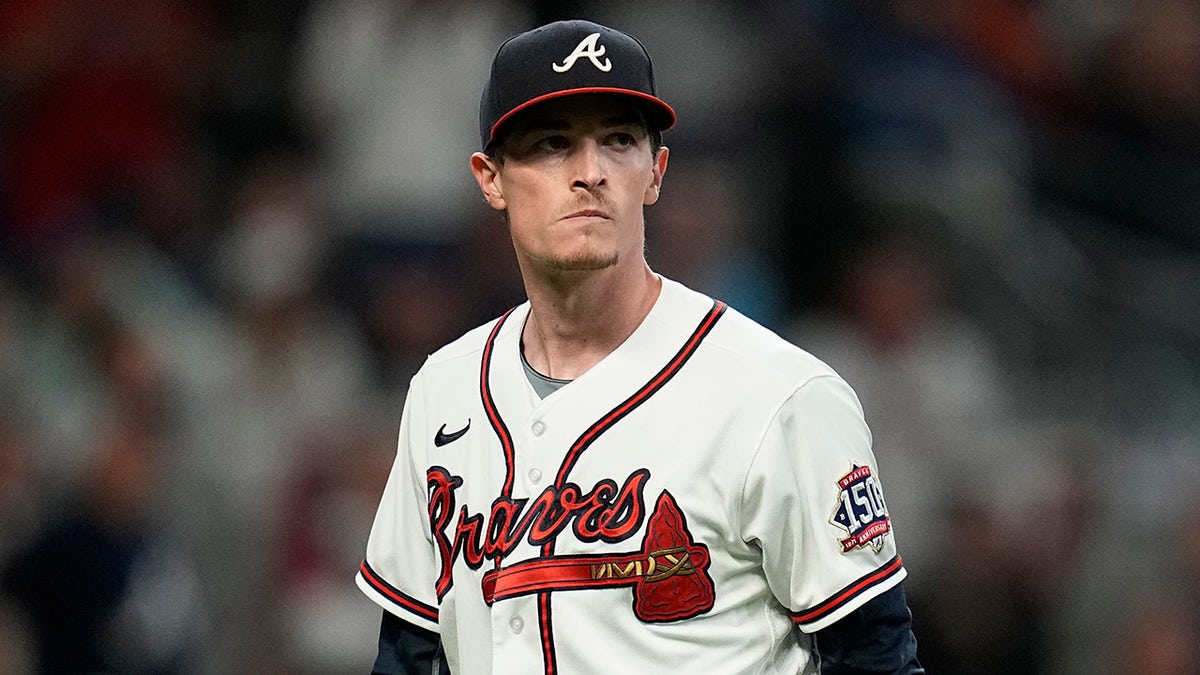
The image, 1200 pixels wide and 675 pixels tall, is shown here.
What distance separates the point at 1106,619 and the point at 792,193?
76.0 inches

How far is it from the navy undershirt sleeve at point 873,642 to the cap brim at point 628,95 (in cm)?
77

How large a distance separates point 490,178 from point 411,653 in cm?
77

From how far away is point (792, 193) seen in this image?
650cm

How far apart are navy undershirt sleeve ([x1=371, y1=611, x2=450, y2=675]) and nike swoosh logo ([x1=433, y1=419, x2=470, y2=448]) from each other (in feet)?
0.99

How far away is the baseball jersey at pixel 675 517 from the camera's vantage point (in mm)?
2424

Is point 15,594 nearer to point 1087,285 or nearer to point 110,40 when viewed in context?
point 110,40

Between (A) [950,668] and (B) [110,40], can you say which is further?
(B) [110,40]

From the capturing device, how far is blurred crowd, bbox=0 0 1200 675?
5.61m

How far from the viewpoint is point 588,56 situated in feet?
8.18

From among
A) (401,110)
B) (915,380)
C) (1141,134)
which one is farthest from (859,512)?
(401,110)

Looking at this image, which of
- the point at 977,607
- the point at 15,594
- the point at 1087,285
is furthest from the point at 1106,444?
the point at 15,594

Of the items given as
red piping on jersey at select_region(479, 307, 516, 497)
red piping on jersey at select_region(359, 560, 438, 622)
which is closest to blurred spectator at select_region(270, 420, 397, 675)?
red piping on jersey at select_region(359, 560, 438, 622)

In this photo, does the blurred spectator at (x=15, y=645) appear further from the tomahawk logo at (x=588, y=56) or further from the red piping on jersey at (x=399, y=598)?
the tomahawk logo at (x=588, y=56)

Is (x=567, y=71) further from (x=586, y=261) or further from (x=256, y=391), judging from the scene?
(x=256, y=391)
